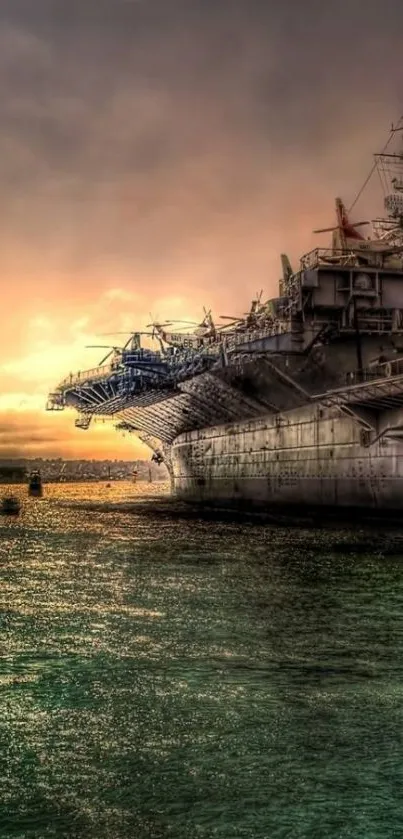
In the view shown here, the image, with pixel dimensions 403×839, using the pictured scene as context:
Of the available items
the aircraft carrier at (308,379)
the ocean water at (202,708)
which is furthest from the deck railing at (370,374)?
the ocean water at (202,708)

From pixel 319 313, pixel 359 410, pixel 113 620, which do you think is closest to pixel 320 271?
pixel 319 313

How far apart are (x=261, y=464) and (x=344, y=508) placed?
1218cm

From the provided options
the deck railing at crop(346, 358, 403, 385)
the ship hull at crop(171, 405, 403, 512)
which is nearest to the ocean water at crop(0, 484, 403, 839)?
the ship hull at crop(171, 405, 403, 512)

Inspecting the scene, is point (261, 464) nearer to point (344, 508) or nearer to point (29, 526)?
point (344, 508)

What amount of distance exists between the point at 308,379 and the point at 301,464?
5028 mm

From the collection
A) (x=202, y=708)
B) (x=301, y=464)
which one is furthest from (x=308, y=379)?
(x=202, y=708)

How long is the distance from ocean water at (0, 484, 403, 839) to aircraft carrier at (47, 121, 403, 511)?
630 inches

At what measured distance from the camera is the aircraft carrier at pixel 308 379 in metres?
34.5

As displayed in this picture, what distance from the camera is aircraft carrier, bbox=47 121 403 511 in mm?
34469

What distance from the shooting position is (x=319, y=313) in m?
38.7

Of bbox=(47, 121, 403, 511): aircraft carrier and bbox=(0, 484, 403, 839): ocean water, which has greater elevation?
bbox=(47, 121, 403, 511): aircraft carrier

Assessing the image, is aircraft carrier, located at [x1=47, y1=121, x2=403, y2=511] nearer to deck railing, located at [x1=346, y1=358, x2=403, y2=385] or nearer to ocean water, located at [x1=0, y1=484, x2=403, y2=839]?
deck railing, located at [x1=346, y1=358, x2=403, y2=385]

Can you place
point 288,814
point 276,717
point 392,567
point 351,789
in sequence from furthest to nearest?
point 392,567 < point 276,717 < point 351,789 < point 288,814

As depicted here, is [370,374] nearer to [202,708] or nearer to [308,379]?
[308,379]
